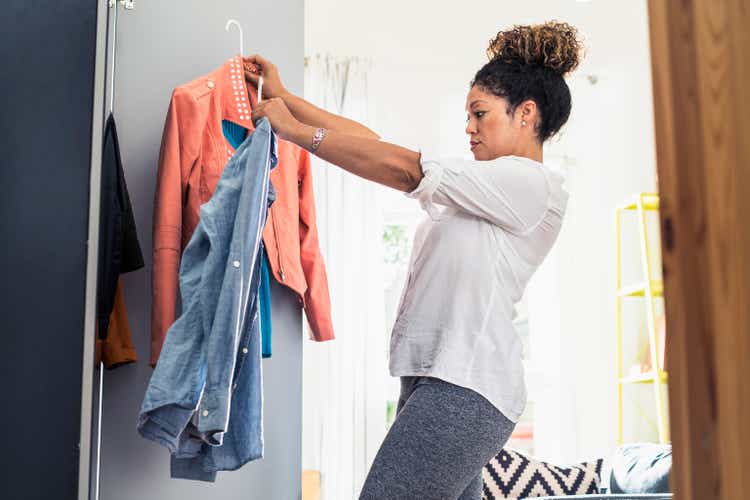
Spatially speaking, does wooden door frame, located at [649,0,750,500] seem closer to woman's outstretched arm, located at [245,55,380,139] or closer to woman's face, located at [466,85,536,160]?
woman's face, located at [466,85,536,160]

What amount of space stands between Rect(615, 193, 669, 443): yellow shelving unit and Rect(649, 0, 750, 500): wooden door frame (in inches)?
132

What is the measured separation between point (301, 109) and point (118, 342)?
62 centimetres

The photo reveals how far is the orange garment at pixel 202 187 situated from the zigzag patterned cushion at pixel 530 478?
3.51ft

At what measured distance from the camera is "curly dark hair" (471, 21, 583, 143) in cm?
166

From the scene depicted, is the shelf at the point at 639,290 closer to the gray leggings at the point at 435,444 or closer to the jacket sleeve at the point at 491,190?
the jacket sleeve at the point at 491,190

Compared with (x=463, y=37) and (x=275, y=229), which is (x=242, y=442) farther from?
(x=463, y=37)

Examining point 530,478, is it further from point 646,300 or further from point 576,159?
point 576,159

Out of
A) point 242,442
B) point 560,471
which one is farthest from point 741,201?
point 560,471

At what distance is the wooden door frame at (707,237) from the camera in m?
0.59

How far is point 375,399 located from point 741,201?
3658mm

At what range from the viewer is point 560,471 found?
3.10 m

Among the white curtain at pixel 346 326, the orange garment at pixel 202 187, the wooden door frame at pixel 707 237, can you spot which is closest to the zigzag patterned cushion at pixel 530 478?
the orange garment at pixel 202 187

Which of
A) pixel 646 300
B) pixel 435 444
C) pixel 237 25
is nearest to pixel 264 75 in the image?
pixel 237 25

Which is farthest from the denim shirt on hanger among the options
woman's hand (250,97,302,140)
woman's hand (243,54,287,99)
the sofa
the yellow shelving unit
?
the yellow shelving unit
